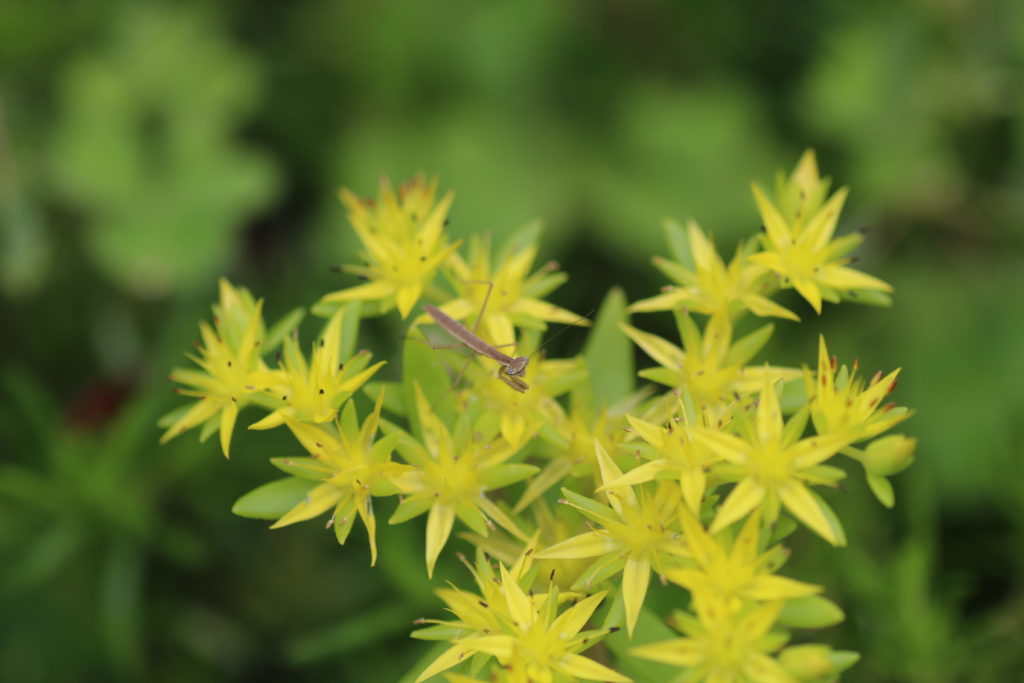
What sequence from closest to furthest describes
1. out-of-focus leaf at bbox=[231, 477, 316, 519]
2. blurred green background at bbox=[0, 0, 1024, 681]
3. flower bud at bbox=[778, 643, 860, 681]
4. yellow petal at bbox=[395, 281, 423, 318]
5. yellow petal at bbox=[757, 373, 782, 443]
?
flower bud at bbox=[778, 643, 860, 681]
yellow petal at bbox=[757, 373, 782, 443]
out-of-focus leaf at bbox=[231, 477, 316, 519]
yellow petal at bbox=[395, 281, 423, 318]
blurred green background at bbox=[0, 0, 1024, 681]

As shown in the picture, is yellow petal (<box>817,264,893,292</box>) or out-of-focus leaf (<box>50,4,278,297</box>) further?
out-of-focus leaf (<box>50,4,278,297</box>)

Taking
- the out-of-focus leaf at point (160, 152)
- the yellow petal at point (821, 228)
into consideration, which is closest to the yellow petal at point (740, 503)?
the yellow petal at point (821, 228)

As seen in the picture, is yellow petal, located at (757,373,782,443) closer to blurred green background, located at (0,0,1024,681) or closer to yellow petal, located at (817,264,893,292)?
yellow petal, located at (817,264,893,292)

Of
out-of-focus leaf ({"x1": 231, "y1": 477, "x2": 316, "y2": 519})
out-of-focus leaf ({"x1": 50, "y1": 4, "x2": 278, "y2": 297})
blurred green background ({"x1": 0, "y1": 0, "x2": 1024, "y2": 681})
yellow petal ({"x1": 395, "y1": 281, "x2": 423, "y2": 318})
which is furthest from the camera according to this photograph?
out-of-focus leaf ({"x1": 50, "y1": 4, "x2": 278, "y2": 297})

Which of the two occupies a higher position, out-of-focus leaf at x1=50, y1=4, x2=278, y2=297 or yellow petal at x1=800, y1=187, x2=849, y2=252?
out-of-focus leaf at x1=50, y1=4, x2=278, y2=297

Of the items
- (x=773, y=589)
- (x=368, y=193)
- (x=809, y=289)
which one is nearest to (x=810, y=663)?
(x=773, y=589)

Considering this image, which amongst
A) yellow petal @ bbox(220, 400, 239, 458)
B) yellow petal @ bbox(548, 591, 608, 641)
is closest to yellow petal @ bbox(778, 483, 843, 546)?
yellow petal @ bbox(548, 591, 608, 641)

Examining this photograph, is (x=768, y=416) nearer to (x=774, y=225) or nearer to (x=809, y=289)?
(x=809, y=289)
